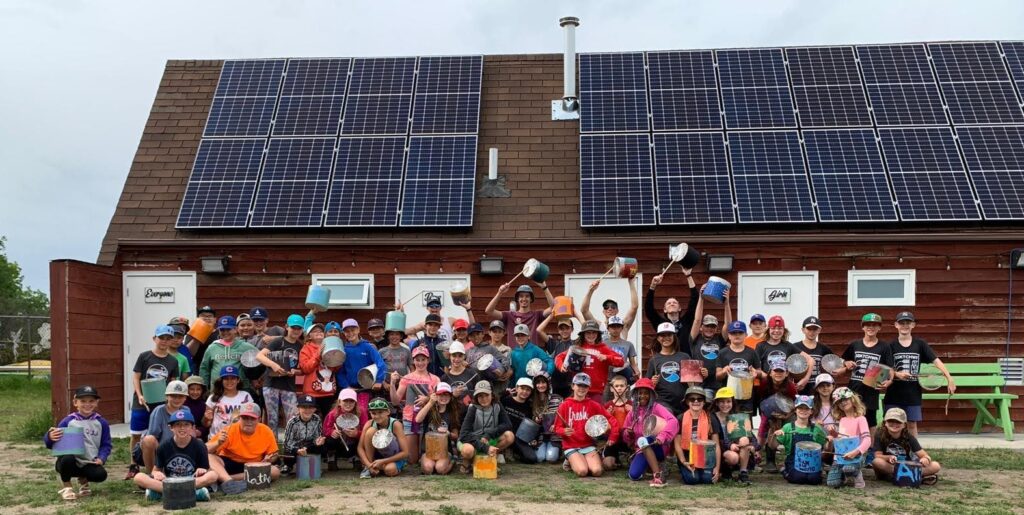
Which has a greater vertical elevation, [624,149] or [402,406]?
[624,149]

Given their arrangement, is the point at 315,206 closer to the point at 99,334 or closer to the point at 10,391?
the point at 99,334

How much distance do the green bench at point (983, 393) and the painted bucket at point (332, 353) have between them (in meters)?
7.74

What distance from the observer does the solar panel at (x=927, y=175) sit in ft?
45.7

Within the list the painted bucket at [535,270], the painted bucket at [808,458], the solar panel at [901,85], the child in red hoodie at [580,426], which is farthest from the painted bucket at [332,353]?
the solar panel at [901,85]

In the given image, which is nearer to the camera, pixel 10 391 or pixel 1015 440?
pixel 1015 440

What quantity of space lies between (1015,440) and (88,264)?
41.7 ft

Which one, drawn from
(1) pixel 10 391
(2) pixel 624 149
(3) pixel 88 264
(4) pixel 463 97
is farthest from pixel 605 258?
(1) pixel 10 391

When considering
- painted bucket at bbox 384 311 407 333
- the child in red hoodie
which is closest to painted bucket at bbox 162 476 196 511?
painted bucket at bbox 384 311 407 333

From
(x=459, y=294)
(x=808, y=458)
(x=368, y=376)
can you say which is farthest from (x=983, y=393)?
(x=368, y=376)

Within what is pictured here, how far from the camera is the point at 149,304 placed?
567 inches

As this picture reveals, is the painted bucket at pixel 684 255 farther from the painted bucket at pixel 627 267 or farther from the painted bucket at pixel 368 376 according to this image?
the painted bucket at pixel 368 376

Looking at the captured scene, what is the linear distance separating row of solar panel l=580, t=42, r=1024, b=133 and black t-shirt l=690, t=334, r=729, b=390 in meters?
5.38

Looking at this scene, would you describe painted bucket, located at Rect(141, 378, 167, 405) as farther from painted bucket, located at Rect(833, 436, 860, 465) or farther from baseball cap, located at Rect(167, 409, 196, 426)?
painted bucket, located at Rect(833, 436, 860, 465)

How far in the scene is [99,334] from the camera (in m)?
13.8
